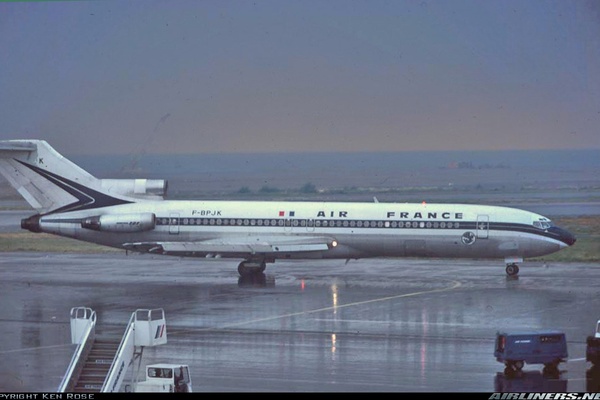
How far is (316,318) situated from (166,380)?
502 inches

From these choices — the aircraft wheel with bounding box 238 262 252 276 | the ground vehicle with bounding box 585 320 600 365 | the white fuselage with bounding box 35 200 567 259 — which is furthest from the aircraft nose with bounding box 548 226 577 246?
the ground vehicle with bounding box 585 320 600 365

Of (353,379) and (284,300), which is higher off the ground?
(284,300)

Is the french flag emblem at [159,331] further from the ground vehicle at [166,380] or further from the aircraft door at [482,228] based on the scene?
the aircraft door at [482,228]

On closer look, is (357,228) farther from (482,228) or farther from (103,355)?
(103,355)

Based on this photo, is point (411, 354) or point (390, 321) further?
point (390, 321)

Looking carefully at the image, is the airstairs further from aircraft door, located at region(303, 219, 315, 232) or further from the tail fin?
the tail fin

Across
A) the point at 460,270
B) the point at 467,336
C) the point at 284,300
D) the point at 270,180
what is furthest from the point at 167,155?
the point at 467,336

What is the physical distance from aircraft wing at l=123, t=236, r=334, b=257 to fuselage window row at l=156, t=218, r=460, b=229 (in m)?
0.61

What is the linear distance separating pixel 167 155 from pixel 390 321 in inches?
3171

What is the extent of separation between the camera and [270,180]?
14600 centimetres

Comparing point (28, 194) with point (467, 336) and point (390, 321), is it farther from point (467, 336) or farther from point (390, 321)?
point (467, 336)

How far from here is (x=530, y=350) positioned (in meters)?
26.1

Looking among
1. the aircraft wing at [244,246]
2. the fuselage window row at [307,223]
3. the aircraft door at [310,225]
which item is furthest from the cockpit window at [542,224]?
the aircraft door at [310,225]

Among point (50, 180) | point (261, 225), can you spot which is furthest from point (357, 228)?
point (50, 180)
